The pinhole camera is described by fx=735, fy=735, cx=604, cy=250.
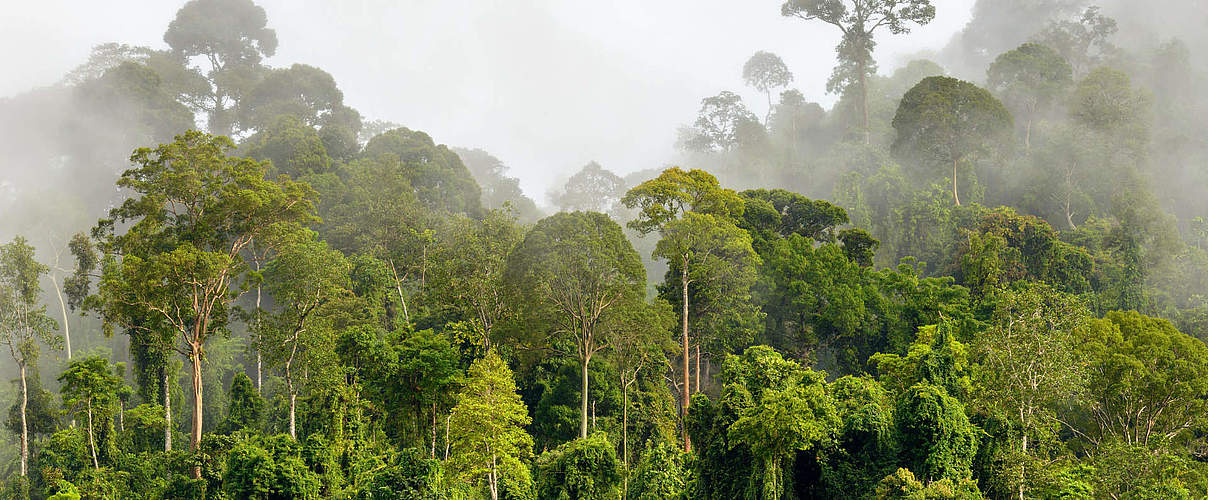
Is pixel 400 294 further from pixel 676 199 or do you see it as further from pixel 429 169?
pixel 429 169

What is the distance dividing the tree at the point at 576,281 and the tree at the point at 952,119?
29808 mm

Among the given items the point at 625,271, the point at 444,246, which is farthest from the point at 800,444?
the point at 444,246

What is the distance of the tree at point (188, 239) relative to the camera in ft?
105

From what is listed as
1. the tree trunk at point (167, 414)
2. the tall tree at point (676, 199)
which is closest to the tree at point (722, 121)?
the tall tree at point (676, 199)

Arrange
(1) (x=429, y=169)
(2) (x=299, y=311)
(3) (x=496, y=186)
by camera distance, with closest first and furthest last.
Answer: (2) (x=299, y=311) → (1) (x=429, y=169) → (3) (x=496, y=186)

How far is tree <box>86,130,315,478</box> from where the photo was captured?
3209cm

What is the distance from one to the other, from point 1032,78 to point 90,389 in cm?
6947

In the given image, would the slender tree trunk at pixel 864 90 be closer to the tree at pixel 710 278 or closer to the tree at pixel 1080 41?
the tree at pixel 1080 41

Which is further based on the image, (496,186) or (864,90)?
(496,186)

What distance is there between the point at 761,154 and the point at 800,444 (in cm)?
5571

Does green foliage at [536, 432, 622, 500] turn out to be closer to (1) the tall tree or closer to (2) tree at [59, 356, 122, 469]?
(1) the tall tree

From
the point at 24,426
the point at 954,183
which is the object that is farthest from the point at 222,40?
the point at 954,183

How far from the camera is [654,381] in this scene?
122 ft

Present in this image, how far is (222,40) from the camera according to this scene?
273 feet
